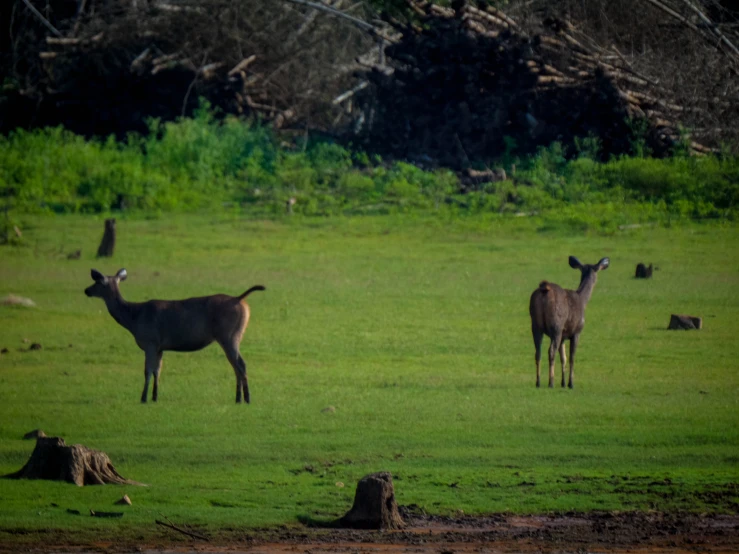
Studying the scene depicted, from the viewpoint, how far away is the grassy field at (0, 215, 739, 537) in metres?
9.77

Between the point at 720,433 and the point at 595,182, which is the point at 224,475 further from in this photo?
the point at 595,182

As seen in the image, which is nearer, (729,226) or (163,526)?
(163,526)

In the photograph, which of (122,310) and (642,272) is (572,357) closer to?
(122,310)

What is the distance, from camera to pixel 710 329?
1659 cm

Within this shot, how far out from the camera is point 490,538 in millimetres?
8664

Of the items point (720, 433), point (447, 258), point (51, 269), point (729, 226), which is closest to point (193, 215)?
point (51, 269)

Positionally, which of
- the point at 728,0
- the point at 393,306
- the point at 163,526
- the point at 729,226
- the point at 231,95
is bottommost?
the point at 163,526

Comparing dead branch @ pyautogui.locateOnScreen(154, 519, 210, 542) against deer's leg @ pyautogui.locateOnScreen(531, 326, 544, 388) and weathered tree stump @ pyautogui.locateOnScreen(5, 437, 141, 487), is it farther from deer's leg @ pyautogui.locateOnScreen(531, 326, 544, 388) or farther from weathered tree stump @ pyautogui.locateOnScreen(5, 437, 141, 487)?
deer's leg @ pyautogui.locateOnScreen(531, 326, 544, 388)

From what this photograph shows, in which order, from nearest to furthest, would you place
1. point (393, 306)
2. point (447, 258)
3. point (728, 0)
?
point (393, 306) < point (447, 258) < point (728, 0)

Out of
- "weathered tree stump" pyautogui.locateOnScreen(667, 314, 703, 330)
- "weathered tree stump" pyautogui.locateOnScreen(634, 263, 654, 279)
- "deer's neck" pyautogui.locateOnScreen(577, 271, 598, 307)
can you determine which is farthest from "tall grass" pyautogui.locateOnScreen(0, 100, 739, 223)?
"deer's neck" pyautogui.locateOnScreen(577, 271, 598, 307)

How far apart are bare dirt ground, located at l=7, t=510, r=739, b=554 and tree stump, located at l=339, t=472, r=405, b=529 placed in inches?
2.9

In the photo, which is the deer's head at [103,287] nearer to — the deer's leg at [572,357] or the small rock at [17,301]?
the deer's leg at [572,357]

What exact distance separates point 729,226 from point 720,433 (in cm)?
1269

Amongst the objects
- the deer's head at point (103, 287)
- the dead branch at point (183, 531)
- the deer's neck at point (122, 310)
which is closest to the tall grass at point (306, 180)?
the deer's head at point (103, 287)
